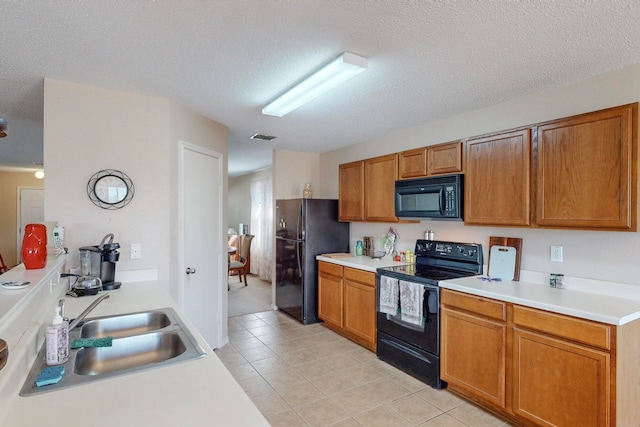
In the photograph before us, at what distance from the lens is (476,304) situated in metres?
2.48

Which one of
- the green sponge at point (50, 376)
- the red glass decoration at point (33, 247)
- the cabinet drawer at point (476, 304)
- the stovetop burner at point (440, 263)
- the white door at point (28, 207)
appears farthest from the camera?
the white door at point (28, 207)

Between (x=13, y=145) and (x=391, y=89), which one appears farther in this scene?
(x=13, y=145)

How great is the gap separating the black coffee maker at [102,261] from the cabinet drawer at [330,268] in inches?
91.0

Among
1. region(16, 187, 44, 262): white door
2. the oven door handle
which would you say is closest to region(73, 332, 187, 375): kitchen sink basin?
the oven door handle

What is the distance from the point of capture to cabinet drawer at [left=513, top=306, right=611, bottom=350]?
1838 millimetres

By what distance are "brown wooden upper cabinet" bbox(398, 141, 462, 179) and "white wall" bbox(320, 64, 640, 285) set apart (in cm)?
31

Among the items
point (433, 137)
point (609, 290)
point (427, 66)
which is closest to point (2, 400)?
point (427, 66)

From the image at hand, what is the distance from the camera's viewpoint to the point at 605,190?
2057 millimetres

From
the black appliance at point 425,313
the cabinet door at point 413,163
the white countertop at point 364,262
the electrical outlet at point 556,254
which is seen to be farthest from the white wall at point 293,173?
the electrical outlet at point 556,254

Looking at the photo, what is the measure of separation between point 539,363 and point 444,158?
1.75 metres

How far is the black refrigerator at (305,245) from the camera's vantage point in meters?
4.41

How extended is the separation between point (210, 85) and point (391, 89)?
137 centimetres

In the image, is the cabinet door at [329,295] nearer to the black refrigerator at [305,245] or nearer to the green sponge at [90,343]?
the black refrigerator at [305,245]

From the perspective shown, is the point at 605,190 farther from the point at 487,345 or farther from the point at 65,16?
the point at 65,16
